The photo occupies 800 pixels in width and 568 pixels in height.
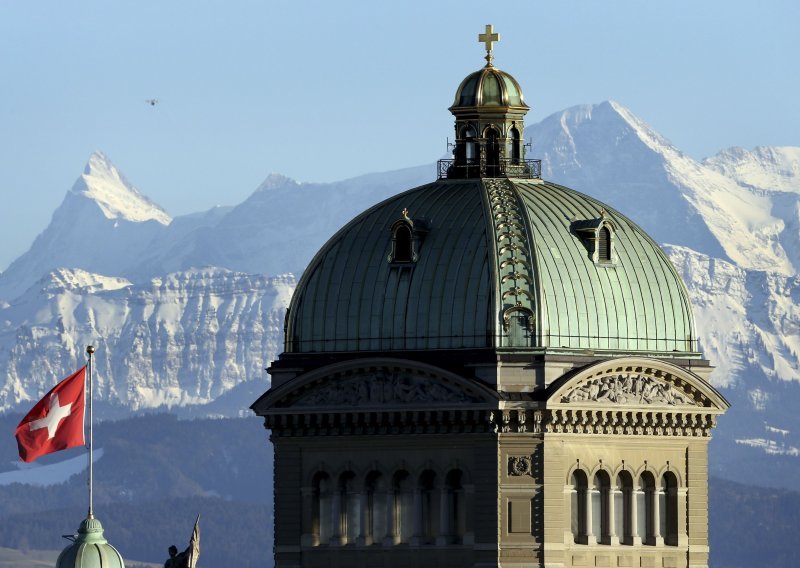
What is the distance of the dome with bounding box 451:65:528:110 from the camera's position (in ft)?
417

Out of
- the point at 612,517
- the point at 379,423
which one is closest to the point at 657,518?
the point at 612,517

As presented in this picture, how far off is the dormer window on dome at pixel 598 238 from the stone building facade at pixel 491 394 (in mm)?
73

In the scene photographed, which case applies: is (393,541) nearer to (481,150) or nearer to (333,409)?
(333,409)

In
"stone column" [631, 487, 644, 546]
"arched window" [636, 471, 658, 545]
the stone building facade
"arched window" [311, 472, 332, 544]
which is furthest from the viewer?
"arched window" [311, 472, 332, 544]

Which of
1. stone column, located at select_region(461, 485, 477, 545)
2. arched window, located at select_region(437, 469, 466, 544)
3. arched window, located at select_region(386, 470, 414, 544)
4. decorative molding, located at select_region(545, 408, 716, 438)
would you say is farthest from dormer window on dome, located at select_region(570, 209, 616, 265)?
arched window, located at select_region(386, 470, 414, 544)

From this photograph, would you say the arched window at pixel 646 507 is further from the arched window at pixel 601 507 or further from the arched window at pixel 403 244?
the arched window at pixel 403 244

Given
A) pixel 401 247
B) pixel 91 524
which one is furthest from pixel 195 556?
pixel 401 247

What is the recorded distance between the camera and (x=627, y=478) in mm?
122875

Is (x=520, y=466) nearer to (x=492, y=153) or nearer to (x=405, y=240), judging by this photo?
(x=405, y=240)

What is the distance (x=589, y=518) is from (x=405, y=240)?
37.5ft

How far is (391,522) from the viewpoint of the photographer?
401ft

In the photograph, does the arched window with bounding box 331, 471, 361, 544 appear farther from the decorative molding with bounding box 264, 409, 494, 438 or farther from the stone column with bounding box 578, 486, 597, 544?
the stone column with bounding box 578, 486, 597, 544

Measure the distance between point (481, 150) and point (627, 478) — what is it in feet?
43.4

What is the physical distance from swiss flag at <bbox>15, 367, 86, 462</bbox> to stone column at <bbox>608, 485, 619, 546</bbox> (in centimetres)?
1808
